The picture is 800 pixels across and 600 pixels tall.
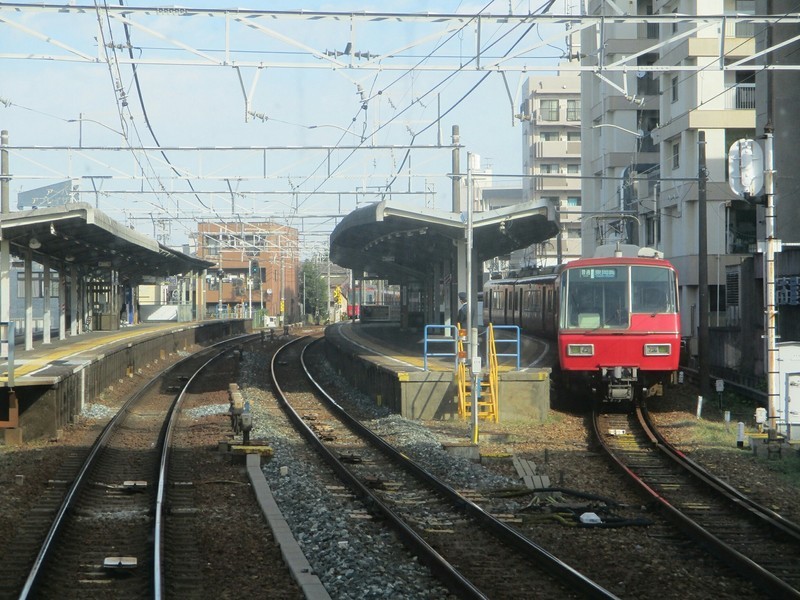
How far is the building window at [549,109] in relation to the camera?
6269 cm

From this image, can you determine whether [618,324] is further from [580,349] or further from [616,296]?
[580,349]

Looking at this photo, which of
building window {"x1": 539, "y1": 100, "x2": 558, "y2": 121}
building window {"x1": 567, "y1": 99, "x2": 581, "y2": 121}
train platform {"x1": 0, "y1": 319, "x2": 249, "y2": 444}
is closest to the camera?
train platform {"x1": 0, "y1": 319, "x2": 249, "y2": 444}

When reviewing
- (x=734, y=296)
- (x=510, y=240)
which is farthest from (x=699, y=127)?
(x=510, y=240)

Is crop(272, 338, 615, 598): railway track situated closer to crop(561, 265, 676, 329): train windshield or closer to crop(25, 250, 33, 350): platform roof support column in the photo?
crop(561, 265, 676, 329): train windshield

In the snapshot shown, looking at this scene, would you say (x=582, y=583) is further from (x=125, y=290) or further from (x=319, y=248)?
(x=319, y=248)

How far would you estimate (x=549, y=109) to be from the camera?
62.8 metres

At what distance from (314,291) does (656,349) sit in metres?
61.9

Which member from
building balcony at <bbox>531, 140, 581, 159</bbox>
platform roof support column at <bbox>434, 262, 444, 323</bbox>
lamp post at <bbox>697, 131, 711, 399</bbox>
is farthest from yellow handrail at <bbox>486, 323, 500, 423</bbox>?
building balcony at <bbox>531, 140, 581, 159</bbox>

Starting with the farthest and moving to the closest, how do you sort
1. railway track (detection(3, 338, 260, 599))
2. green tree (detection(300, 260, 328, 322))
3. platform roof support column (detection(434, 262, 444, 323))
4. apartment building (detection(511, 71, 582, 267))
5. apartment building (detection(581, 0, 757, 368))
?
green tree (detection(300, 260, 328, 322)) < apartment building (detection(511, 71, 582, 267)) < apartment building (detection(581, 0, 757, 368)) < platform roof support column (detection(434, 262, 444, 323)) < railway track (detection(3, 338, 260, 599))

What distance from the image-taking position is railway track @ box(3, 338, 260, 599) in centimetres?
684

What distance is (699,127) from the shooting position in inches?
1310

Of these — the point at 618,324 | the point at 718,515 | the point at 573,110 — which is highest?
the point at 573,110

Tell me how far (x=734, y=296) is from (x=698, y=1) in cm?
1236

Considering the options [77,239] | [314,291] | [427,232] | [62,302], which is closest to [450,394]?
[427,232]
